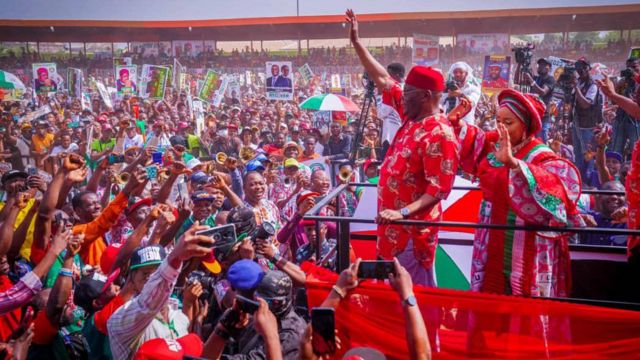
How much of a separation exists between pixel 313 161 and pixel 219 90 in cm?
740

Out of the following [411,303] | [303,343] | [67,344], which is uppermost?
[411,303]

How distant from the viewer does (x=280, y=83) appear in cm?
1366

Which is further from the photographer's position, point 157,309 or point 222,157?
point 222,157

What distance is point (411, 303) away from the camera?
2.31 m

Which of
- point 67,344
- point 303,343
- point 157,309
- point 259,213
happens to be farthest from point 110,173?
point 303,343

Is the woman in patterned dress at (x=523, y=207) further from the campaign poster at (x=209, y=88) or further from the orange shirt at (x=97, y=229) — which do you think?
the campaign poster at (x=209, y=88)

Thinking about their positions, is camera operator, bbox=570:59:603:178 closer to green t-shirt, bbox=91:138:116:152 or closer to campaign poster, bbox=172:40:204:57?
green t-shirt, bbox=91:138:116:152

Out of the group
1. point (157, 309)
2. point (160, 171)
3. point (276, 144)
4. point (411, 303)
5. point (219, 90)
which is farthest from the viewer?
point (219, 90)

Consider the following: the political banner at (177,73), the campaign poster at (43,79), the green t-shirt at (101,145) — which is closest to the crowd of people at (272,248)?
the green t-shirt at (101,145)

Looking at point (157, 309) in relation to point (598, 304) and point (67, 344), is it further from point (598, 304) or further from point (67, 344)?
point (598, 304)

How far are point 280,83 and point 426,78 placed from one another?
35.0ft

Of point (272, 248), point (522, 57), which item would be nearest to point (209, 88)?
point (522, 57)

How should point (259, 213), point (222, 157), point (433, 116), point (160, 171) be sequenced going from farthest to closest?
point (222, 157)
point (160, 171)
point (259, 213)
point (433, 116)

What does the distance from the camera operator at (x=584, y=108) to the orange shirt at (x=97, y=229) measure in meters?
6.71
